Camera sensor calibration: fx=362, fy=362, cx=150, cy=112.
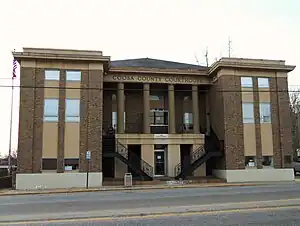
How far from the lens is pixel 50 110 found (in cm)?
2766

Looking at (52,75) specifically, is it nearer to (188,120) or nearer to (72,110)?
(72,110)

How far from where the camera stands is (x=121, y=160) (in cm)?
2852

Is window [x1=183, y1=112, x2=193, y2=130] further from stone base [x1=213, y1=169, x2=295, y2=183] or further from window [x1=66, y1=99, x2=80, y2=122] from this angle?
window [x1=66, y1=99, x2=80, y2=122]

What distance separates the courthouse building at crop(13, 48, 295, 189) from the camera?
27.2 m

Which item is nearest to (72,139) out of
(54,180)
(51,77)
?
(54,180)

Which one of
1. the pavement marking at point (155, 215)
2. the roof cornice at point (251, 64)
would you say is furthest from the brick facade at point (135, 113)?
the pavement marking at point (155, 215)

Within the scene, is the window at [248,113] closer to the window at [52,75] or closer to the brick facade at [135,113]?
the brick facade at [135,113]

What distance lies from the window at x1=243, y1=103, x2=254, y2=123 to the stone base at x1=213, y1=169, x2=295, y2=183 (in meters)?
4.14

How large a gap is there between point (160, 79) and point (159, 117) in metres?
3.76

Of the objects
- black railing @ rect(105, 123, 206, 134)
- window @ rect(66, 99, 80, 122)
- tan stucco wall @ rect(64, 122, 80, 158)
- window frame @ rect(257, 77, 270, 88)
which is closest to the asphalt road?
tan stucco wall @ rect(64, 122, 80, 158)

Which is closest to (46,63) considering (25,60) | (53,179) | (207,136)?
(25,60)

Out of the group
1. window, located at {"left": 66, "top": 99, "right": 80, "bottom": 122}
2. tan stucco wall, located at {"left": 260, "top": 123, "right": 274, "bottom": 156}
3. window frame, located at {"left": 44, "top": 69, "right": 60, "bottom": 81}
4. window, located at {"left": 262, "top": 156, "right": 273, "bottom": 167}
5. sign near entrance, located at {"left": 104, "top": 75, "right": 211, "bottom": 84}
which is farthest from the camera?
sign near entrance, located at {"left": 104, "top": 75, "right": 211, "bottom": 84}

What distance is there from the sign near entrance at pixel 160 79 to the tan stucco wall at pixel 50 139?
6.29m

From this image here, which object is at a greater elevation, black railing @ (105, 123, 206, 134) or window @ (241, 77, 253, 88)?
window @ (241, 77, 253, 88)
